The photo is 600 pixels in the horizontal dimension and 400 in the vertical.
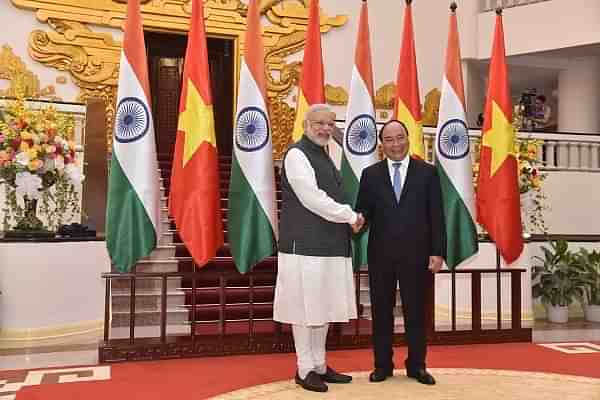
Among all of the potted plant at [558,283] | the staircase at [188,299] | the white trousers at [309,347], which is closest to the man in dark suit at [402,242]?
the white trousers at [309,347]

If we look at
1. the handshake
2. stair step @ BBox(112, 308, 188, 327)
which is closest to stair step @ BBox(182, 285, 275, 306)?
stair step @ BBox(112, 308, 188, 327)

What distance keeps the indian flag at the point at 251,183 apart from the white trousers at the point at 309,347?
95 centimetres

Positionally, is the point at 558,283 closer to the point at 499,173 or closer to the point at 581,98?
the point at 499,173

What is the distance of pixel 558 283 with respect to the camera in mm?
6719

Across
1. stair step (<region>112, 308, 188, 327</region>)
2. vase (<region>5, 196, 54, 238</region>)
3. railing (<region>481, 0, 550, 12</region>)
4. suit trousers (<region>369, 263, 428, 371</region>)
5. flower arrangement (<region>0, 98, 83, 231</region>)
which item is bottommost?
stair step (<region>112, 308, 188, 327</region>)

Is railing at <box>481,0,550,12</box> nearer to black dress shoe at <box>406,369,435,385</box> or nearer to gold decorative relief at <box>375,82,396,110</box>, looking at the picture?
gold decorative relief at <box>375,82,396,110</box>

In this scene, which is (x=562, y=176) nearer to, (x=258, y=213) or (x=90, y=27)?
(x=258, y=213)

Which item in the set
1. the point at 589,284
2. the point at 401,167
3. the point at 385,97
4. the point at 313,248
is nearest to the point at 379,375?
the point at 313,248

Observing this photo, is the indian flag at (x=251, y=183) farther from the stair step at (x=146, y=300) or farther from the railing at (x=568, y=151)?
the railing at (x=568, y=151)

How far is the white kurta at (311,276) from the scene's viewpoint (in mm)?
3402

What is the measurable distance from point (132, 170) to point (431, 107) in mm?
6171

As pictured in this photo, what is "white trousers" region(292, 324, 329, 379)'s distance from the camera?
352 cm

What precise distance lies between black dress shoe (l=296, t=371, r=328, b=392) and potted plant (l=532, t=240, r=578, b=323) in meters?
4.06

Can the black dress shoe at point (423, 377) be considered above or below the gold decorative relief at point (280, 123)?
below
